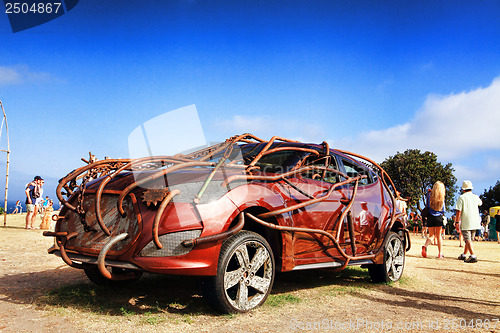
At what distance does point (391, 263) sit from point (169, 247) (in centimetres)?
388

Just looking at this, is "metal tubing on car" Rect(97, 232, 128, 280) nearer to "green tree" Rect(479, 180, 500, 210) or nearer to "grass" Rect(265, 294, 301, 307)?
"grass" Rect(265, 294, 301, 307)

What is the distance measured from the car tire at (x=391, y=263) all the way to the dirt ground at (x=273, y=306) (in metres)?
0.13

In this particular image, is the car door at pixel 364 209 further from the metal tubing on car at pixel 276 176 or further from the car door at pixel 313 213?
the metal tubing on car at pixel 276 176

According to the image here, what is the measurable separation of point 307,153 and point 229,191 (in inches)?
62.2

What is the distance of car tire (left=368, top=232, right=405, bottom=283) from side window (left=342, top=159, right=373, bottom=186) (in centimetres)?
90

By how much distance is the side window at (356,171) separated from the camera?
5509mm

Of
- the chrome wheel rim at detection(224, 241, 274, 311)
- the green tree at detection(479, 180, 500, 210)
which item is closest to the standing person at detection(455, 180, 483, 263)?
the chrome wheel rim at detection(224, 241, 274, 311)

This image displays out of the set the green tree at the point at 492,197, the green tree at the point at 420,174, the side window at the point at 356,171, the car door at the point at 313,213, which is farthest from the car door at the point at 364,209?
the green tree at the point at 492,197

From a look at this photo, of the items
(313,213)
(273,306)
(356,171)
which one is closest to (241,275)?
(273,306)

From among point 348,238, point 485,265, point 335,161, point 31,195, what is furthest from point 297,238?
point 31,195

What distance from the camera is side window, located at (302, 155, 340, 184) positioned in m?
4.84

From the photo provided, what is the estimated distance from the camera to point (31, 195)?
44.6 feet

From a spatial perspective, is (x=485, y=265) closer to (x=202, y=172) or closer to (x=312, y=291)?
(x=312, y=291)

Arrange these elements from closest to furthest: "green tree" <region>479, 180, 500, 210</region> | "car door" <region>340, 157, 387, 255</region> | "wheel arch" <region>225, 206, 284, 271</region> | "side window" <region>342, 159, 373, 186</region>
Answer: "wheel arch" <region>225, 206, 284, 271</region>, "car door" <region>340, 157, 387, 255</region>, "side window" <region>342, 159, 373, 186</region>, "green tree" <region>479, 180, 500, 210</region>
